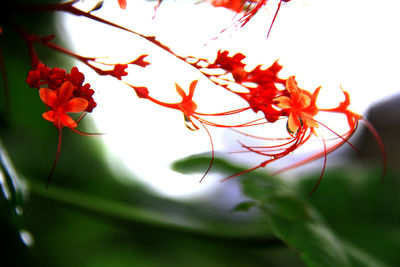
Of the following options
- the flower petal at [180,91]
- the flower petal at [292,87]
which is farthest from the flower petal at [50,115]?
the flower petal at [292,87]

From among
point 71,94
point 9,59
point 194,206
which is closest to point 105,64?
point 71,94

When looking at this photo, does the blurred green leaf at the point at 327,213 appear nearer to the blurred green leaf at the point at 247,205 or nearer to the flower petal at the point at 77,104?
the blurred green leaf at the point at 247,205

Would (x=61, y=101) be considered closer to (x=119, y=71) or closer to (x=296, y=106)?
(x=119, y=71)

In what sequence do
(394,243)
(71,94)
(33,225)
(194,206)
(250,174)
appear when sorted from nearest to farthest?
(71,94)
(250,174)
(33,225)
(394,243)
(194,206)

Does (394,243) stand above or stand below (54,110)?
below

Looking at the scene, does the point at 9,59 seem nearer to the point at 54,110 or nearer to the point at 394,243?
the point at 54,110

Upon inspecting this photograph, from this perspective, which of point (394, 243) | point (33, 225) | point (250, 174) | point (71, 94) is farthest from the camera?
point (394, 243)
